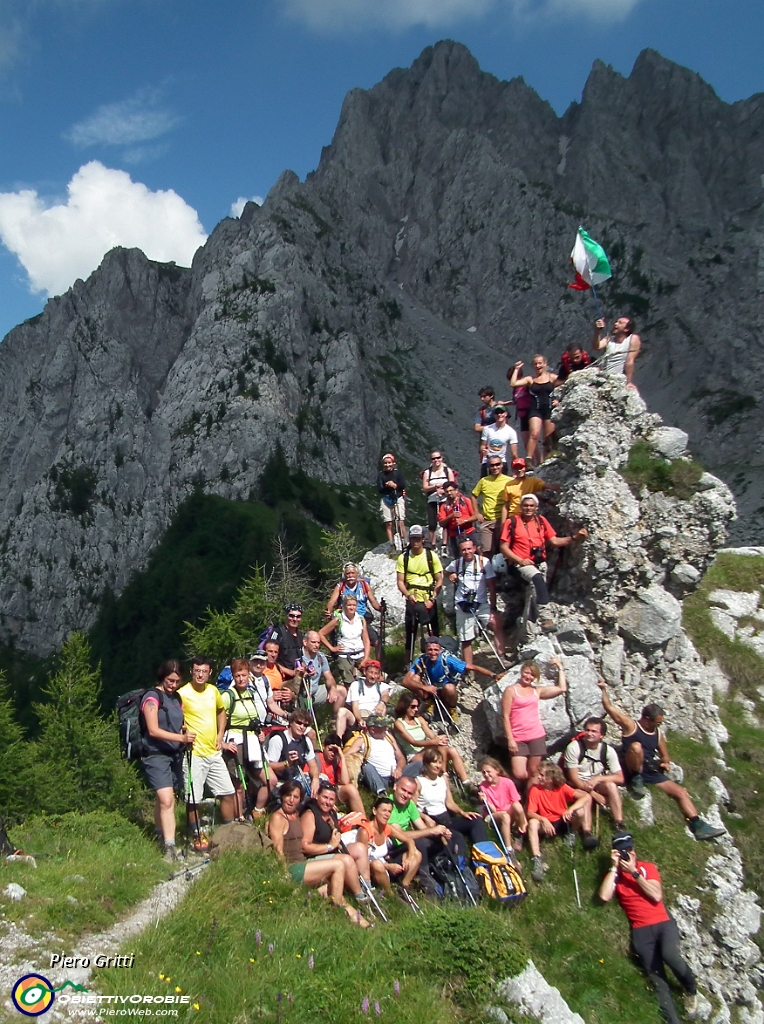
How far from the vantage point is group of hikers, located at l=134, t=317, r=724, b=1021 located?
8.29m

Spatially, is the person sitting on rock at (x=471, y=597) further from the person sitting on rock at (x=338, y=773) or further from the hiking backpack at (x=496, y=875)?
the hiking backpack at (x=496, y=875)

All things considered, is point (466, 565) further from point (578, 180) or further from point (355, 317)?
point (578, 180)

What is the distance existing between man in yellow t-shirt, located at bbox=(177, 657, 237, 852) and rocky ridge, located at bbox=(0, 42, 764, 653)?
90199mm

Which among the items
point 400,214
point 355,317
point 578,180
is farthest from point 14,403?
point 578,180

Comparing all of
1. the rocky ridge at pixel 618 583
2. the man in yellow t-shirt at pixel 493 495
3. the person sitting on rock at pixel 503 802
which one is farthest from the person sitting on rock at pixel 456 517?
the person sitting on rock at pixel 503 802

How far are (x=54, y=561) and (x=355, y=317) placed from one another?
68.2 m

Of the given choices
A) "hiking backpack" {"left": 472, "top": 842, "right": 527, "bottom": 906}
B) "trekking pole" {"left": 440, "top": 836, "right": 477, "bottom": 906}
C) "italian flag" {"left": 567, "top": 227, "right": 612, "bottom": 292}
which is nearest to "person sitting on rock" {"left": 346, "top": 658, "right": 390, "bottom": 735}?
"trekking pole" {"left": 440, "top": 836, "right": 477, "bottom": 906}

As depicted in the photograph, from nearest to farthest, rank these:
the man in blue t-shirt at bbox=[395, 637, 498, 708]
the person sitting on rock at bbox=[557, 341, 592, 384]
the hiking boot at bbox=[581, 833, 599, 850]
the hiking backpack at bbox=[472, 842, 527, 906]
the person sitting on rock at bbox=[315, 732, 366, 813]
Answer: the hiking backpack at bbox=[472, 842, 527, 906], the hiking boot at bbox=[581, 833, 599, 850], the person sitting on rock at bbox=[315, 732, 366, 813], the man in blue t-shirt at bbox=[395, 637, 498, 708], the person sitting on rock at bbox=[557, 341, 592, 384]

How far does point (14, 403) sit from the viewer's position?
432 feet

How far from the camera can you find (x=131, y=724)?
9570 mm

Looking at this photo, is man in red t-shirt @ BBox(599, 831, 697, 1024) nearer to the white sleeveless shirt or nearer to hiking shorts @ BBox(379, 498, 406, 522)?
the white sleeveless shirt

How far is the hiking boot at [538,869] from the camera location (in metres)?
8.88

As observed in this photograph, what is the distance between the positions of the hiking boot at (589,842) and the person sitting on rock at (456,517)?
6044 mm

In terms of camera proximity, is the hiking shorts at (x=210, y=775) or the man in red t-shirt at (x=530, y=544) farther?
the man in red t-shirt at (x=530, y=544)
